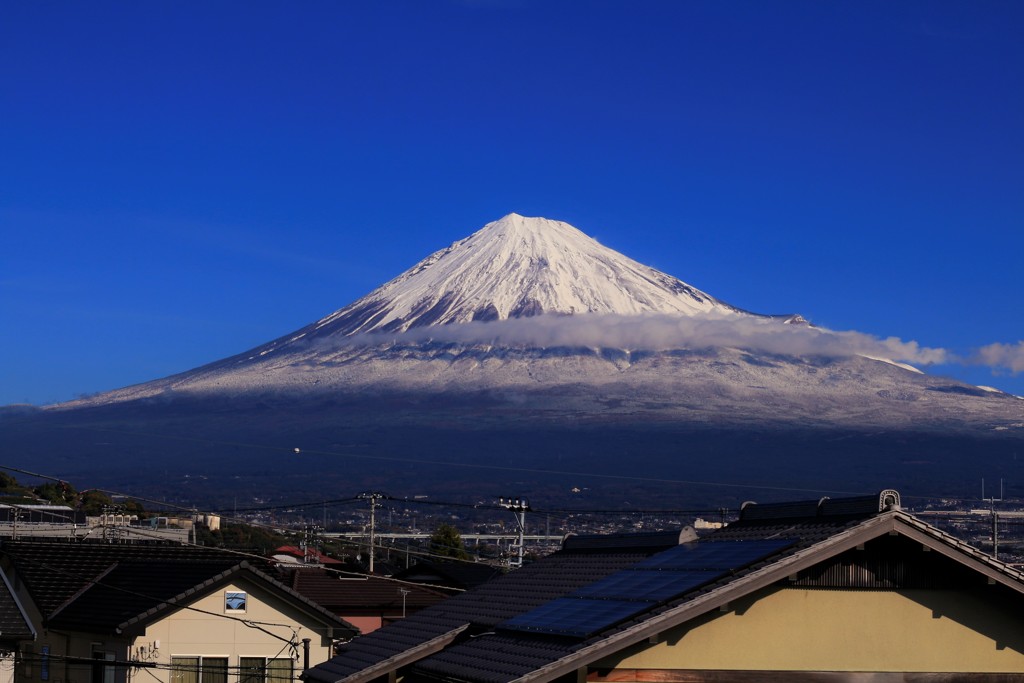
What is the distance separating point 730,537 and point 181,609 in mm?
10158

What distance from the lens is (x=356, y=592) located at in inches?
1427

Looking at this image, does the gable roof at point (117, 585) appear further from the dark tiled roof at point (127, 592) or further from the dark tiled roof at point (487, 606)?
the dark tiled roof at point (487, 606)

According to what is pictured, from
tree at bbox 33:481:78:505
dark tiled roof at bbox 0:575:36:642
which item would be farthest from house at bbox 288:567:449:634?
tree at bbox 33:481:78:505

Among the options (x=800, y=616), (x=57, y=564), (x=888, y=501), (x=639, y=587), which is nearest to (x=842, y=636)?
(x=800, y=616)

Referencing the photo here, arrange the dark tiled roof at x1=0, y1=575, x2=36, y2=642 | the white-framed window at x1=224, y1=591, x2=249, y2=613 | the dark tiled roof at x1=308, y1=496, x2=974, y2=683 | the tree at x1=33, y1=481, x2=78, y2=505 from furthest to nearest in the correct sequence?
1. the tree at x1=33, y1=481, x2=78, y2=505
2. the dark tiled roof at x1=0, y1=575, x2=36, y2=642
3. the white-framed window at x1=224, y1=591, x2=249, y2=613
4. the dark tiled roof at x1=308, y1=496, x2=974, y2=683

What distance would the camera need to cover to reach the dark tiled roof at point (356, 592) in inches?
1379

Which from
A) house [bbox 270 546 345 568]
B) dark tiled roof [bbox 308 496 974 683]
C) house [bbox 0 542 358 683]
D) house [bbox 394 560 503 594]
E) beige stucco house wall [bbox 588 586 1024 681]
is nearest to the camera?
dark tiled roof [bbox 308 496 974 683]

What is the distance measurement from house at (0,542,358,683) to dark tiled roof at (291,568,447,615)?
822cm

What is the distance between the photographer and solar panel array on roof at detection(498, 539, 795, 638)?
14.4 meters

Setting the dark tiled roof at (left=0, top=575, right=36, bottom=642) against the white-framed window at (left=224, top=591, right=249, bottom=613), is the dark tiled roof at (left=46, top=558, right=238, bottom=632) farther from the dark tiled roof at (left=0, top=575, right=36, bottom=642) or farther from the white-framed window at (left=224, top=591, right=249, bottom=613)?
the dark tiled roof at (left=0, top=575, right=36, bottom=642)

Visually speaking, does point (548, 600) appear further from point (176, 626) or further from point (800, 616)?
point (176, 626)

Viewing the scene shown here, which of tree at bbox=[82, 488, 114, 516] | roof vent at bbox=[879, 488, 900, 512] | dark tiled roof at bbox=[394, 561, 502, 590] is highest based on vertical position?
roof vent at bbox=[879, 488, 900, 512]

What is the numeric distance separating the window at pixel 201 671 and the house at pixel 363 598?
31.6ft

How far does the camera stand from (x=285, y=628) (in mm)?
24500
